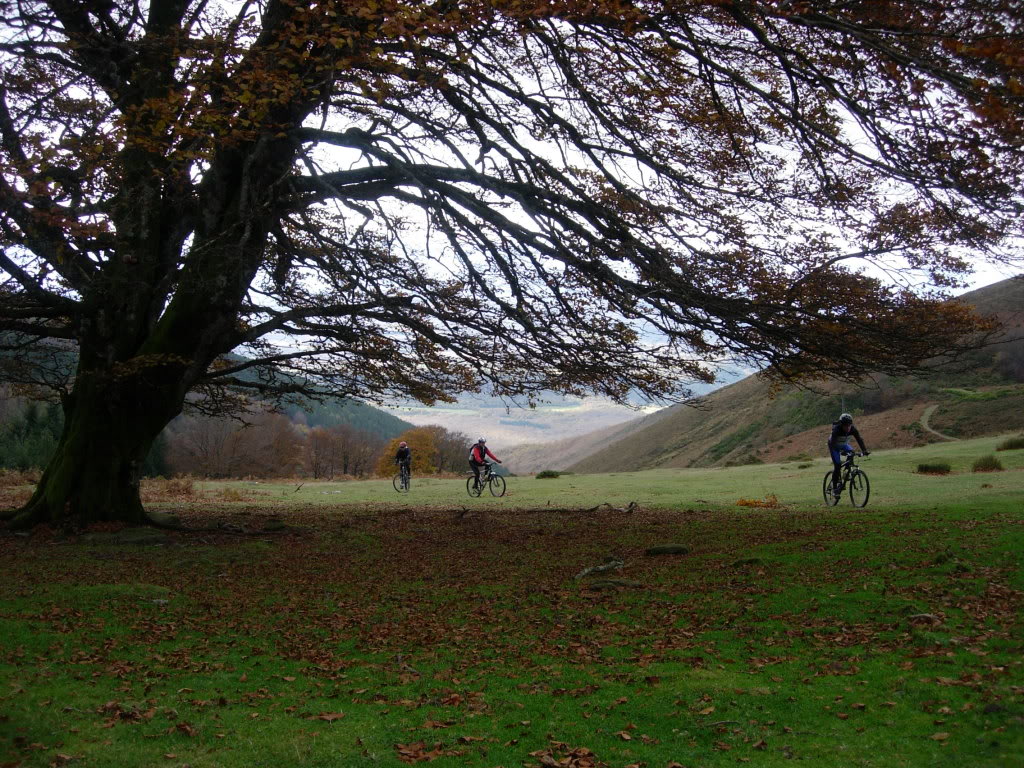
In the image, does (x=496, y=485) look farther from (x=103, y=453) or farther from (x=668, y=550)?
(x=668, y=550)

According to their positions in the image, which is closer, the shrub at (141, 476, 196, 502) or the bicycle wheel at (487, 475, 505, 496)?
the shrub at (141, 476, 196, 502)

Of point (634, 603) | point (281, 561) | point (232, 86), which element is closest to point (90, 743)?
point (634, 603)

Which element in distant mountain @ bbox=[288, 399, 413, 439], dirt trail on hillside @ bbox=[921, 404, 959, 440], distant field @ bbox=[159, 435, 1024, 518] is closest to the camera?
distant field @ bbox=[159, 435, 1024, 518]

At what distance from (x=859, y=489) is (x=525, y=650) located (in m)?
11.9

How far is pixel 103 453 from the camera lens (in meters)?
12.9

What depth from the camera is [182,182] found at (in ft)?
37.4

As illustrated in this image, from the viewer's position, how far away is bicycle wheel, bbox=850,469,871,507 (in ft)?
51.6

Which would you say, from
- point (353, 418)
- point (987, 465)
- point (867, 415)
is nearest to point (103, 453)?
point (987, 465)

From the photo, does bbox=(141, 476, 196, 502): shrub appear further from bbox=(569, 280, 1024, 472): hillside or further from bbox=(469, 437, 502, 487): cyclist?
bbox=(569, 280, 1024, 472): hillside

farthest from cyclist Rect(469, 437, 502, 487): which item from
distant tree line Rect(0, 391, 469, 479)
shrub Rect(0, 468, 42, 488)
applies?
distant tree line Rect(0, 391, 469, 479)

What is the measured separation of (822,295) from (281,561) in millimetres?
8505

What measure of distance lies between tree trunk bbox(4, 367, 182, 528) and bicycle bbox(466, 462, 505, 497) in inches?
537

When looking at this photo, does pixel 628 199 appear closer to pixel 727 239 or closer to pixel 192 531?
pixel 727 239

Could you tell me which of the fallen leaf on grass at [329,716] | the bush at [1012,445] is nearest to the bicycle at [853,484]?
the fallen leaf on grass at [329,716]
